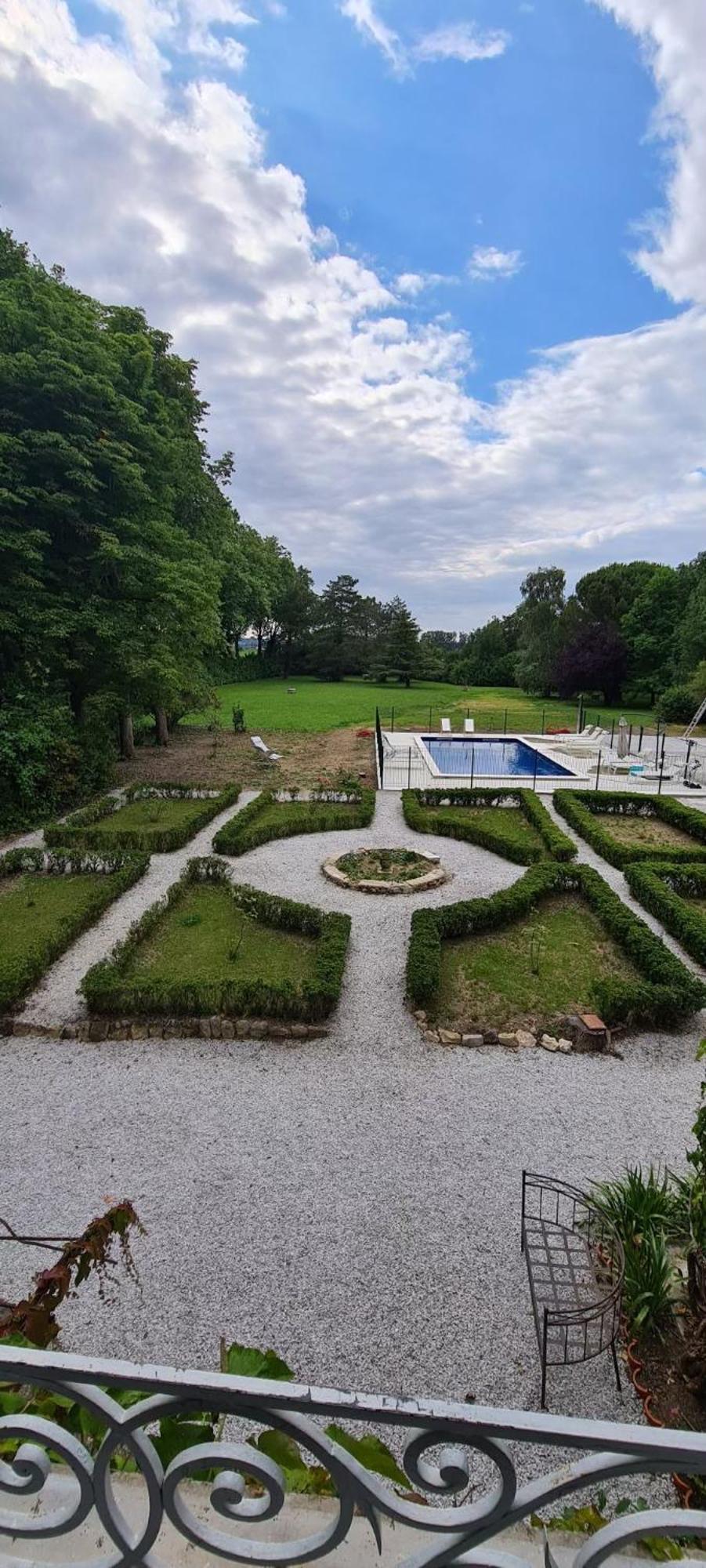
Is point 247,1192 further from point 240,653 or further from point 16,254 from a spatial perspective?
point 240,653

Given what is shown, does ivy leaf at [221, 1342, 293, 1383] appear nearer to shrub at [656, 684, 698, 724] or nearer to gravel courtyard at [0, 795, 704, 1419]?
gravel courtyard at [0, 795, 704, 1419]

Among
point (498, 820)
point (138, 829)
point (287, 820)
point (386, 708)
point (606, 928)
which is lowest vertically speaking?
point (606, 928)

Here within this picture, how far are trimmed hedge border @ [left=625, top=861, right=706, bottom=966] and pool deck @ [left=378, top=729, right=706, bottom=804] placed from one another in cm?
705

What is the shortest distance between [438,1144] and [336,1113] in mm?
967

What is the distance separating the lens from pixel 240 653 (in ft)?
186

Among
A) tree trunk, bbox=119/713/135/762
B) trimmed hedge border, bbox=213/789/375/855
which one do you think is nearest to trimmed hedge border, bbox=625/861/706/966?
trimmed hedge border, bbox=213/789/375/855

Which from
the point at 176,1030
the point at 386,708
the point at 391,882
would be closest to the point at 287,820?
the point at 391,882

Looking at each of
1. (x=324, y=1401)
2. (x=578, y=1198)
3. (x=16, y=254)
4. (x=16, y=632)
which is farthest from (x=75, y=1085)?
(x=16, y=254)

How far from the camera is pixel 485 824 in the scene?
49.7ft

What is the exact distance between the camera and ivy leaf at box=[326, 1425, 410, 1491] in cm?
143

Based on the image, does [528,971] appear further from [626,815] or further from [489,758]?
[489,758]

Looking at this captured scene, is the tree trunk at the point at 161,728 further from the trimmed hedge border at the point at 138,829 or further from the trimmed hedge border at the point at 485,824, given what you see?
the trimmed hedge border at the point at 485,824

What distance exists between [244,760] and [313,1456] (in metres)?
22.0

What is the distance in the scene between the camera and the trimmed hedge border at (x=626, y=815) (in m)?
12.5
